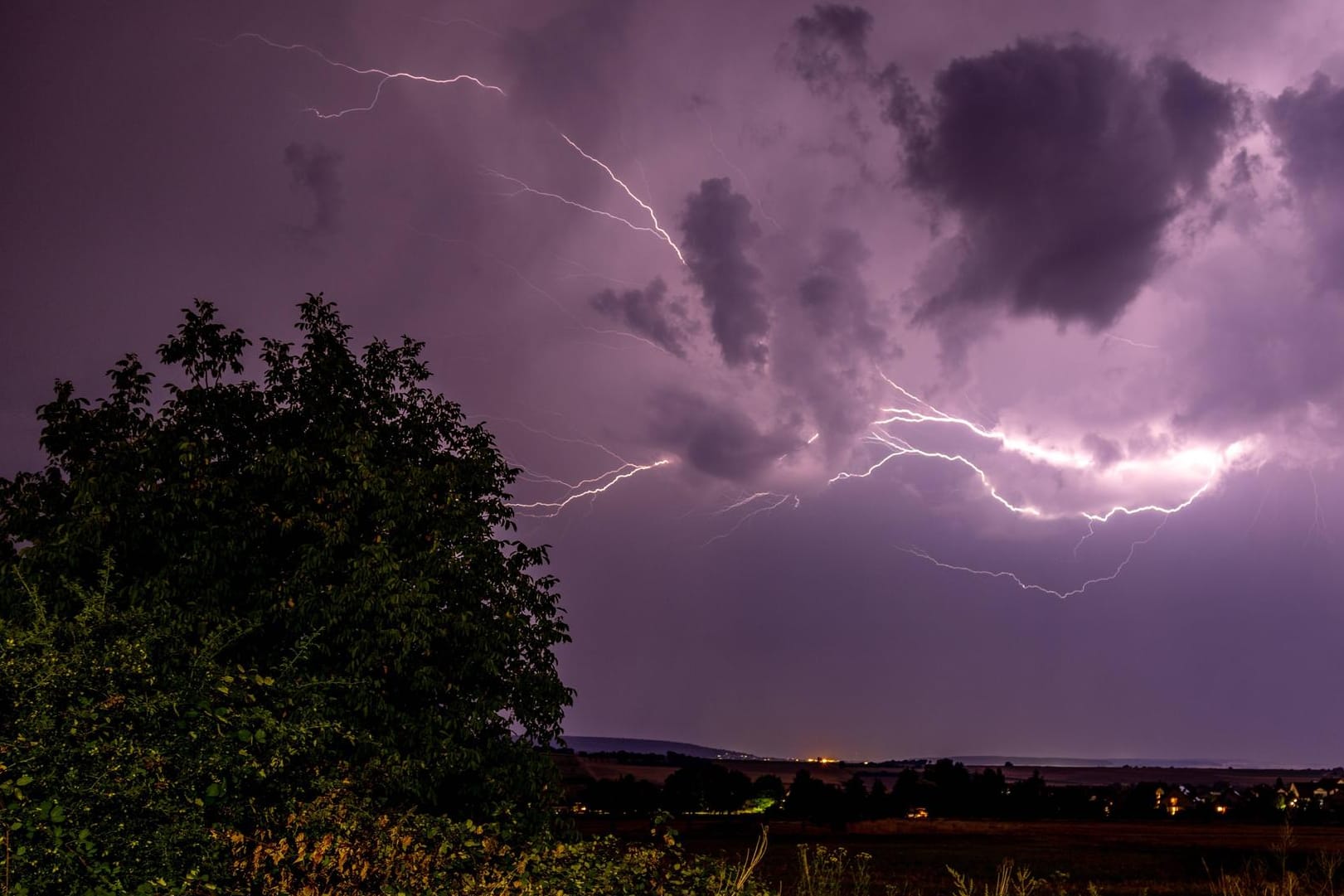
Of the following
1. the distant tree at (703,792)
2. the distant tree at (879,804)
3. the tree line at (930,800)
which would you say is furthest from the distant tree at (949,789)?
the distant tree at (703,792)

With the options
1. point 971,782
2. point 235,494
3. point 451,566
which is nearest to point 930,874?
point 451,566

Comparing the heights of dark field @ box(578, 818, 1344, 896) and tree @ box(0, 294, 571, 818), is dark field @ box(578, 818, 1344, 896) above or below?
below

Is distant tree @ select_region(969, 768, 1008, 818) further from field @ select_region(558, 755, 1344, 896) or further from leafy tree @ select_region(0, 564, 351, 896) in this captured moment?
leafy tree @ select_region(0, 564, 351, 896)

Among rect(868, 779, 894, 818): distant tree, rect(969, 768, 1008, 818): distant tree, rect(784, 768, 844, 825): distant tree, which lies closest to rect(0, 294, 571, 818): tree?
rect(784, 768, 844, 825): distant tree

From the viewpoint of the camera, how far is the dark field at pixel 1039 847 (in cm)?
3347

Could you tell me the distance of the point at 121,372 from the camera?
44.6 ft

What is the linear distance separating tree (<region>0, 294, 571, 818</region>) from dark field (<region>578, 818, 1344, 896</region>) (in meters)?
14.5

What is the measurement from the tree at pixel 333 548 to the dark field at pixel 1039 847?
14488mm

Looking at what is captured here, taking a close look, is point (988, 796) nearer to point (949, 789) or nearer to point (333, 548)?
point (949, 789)

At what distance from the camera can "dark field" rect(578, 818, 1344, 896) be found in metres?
33.5

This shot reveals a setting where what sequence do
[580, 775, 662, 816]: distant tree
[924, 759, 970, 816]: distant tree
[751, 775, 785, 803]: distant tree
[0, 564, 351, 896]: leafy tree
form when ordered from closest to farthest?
[0, 564, 351, 896]: leafy tree < [580, 775, 662, 816]: distant tree < [751, 775, 785, 803]: distant tree < [924, 759, 970, 816]: distant tree

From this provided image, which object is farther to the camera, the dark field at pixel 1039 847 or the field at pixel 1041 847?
the dark field at pixel 1039 847

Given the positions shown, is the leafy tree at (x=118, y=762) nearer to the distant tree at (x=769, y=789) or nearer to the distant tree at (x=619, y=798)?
the distant tree at (x=619, y=798)

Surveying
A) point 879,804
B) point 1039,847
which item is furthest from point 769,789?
point 1039,847
